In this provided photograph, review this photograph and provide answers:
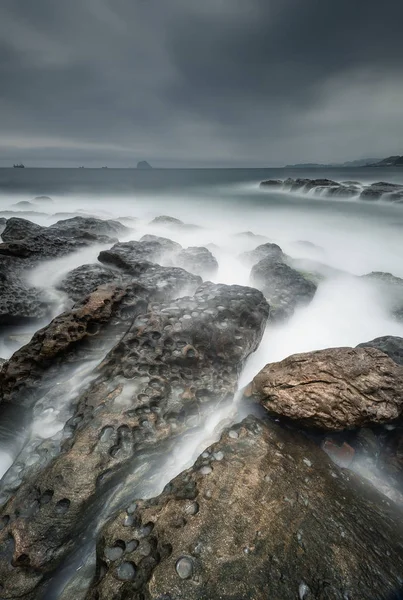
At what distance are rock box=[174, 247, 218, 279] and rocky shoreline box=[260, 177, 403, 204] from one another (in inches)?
1120

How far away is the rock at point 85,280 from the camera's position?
588 cm

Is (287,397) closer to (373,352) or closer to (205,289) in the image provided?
(373,352)

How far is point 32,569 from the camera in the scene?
2.14m

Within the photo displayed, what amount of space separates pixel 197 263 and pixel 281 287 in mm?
2437

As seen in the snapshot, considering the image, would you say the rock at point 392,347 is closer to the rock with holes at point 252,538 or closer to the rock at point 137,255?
the rock with holes at point 252,538

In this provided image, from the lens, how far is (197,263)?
7832 mm

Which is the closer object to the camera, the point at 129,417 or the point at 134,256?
the point at 129,417

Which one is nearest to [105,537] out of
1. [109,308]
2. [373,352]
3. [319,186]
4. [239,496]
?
[239,496]

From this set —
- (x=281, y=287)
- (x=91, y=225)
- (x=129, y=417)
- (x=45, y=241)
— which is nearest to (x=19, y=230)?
(x=45, y=241)

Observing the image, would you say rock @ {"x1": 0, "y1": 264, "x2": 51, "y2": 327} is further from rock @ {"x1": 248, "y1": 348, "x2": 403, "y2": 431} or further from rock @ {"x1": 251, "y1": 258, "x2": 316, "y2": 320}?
rock @ {"x1": 251, "y1": 258, "x2": 316, "y2": 320}

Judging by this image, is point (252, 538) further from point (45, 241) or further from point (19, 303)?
point (45, 241)

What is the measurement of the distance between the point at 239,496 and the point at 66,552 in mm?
1486

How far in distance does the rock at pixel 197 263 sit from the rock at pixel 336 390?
188 inches

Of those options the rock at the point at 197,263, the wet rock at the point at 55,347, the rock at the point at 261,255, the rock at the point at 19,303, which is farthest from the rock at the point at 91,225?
the wet rock at the point at 55,347
